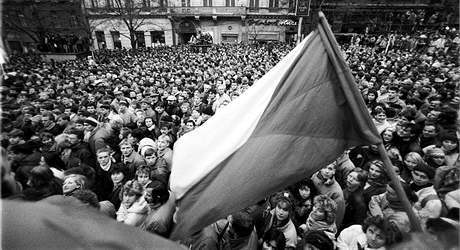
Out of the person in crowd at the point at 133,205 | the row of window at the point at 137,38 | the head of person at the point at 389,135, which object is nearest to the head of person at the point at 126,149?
the person in crowd at the point at 133,205

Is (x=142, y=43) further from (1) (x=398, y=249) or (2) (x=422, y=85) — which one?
(1) (x=398, y=249)

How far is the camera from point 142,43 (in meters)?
42.8

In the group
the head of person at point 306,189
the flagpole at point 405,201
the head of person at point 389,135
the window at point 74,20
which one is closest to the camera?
the flagpole at point 405,201

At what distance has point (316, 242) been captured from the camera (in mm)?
2344

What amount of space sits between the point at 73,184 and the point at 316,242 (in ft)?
9.73

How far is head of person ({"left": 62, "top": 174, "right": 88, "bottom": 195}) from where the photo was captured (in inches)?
130

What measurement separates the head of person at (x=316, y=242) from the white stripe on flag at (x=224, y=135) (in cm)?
119

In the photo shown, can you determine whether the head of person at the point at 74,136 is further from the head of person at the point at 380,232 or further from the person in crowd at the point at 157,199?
the head of person at the point at 380,232

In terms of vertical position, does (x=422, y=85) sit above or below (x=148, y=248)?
below

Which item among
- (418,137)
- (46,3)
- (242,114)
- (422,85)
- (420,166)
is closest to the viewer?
(242,114)

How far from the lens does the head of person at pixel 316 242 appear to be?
7.63 feet

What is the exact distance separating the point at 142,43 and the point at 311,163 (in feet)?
149

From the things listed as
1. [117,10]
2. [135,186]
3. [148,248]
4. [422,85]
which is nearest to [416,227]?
[148,248]

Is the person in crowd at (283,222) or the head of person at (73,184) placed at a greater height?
the head of person at (73,184)
